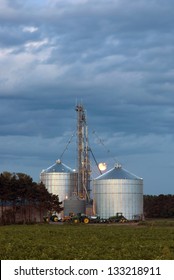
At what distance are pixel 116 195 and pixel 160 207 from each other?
44.8m

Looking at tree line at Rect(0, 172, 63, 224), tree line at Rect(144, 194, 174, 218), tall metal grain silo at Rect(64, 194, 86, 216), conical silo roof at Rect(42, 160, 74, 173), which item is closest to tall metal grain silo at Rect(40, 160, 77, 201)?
conical silo roof at Rect(42, 160, 74, 173)

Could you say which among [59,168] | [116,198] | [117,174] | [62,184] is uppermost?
[59,168]

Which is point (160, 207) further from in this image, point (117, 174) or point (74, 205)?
point (74, 205)

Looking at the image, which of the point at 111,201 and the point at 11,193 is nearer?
the point at 11,193

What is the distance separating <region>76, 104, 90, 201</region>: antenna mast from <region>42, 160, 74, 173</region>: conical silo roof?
4654 mm

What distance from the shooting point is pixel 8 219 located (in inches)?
4190

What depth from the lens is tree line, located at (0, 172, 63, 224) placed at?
337ft

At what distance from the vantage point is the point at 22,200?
4227 inches

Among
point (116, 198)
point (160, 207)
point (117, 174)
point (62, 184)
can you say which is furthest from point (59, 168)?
point (160, 207)

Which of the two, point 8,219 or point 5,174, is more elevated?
point 5,174

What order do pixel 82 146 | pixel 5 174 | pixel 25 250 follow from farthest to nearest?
1. pixel 82 146
2. pixel 5 174
3. pixel 25 250
